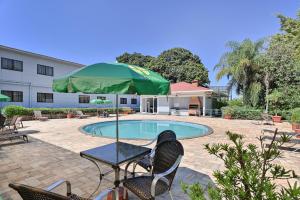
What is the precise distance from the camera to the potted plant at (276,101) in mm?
16497

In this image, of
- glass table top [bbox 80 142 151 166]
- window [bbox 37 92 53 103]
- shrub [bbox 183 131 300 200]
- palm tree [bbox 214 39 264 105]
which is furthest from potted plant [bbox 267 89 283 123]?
window [bbox 37 92 53 103]

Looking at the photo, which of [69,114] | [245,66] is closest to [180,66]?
[245,66]

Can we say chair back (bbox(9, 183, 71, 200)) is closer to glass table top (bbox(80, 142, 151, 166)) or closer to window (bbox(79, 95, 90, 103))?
glass table top (bbox(80, 142, 151, 166))

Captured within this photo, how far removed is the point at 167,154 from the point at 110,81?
147cm

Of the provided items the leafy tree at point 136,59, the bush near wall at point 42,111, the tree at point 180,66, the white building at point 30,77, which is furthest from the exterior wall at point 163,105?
the leafy tree at point 136,59

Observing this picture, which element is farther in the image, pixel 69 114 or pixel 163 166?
pixel 69 114

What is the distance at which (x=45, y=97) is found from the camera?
20297 millimetres

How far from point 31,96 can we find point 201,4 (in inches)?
760

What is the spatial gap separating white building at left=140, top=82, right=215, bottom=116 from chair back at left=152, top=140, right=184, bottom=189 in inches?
769

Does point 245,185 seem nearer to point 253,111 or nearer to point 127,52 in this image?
point 253,111

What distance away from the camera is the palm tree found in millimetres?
19109

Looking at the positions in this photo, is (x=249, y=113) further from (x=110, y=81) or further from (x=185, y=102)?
(x=110, y=81)

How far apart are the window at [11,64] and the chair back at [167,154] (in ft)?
66.8

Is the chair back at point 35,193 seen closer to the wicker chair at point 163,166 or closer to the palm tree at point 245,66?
the wicker chair at point 163,166
